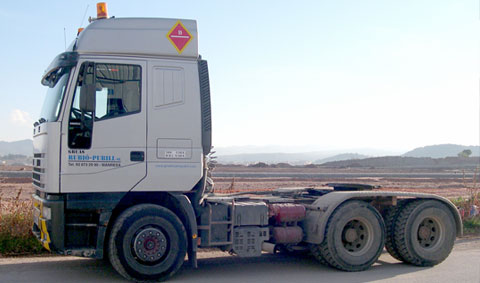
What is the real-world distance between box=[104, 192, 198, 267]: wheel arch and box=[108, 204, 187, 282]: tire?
0.53 feet

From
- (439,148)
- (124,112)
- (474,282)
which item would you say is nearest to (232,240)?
(124,112)

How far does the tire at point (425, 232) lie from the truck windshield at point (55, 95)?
609cm

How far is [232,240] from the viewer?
7984mm

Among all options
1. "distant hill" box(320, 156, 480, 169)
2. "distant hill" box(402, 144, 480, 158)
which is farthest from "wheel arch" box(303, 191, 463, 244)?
"distant hill" box(402, 144, 480, 158)

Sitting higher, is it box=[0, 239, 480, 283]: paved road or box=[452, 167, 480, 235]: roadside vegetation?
box=[452, 167, 480, 235]: roadside vegetation

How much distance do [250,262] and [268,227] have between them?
4.07 feet

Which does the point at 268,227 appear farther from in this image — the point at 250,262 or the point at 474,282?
the point at 474,282

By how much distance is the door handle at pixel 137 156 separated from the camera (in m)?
7.32

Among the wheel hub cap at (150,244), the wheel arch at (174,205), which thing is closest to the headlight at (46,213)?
the wheel arch at (174,205)

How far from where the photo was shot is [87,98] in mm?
6938

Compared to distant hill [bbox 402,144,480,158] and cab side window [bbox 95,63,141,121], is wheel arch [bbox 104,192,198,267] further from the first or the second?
distant hill [bbox 402,144,480,158]

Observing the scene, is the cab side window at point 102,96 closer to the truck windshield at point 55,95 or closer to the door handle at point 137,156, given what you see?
the truck windshield at point 55,95

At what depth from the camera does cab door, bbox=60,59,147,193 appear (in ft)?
23.2

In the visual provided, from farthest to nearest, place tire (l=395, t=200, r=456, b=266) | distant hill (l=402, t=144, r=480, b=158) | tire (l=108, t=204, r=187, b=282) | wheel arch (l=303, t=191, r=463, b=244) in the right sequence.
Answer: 1. distant hill (l=402, t=144, r=480, b=158)
2. tire (l=395, t=200, r=456, b=266)
3. wheel arch (l=303, t=191, r=463, b=244)
4. tire (l=108, t=204, r=187, b=282)
